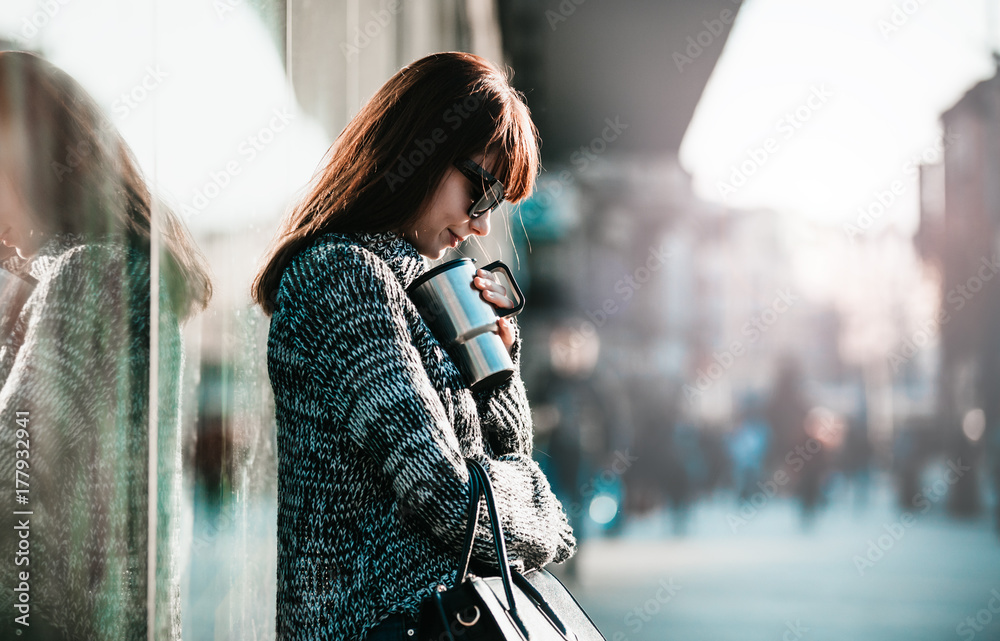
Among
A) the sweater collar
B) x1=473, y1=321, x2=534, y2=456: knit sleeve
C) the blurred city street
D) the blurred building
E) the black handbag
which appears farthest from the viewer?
the blurred building

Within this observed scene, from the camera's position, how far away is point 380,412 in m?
1.14

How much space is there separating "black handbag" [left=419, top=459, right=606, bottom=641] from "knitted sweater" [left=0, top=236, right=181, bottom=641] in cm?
56

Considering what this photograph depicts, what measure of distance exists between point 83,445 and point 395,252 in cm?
56

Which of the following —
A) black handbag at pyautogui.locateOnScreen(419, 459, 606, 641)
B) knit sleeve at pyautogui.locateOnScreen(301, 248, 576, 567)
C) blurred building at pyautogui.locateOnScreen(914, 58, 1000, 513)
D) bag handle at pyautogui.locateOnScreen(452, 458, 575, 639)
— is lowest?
black handbag at pyautogui.locateOnScreen(419, 459, 606, 641)

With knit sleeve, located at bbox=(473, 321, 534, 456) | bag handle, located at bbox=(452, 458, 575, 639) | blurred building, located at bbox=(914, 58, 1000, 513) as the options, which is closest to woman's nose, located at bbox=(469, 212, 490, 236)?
knit sleeve, located at bbox=(473, 321, 534, 456)

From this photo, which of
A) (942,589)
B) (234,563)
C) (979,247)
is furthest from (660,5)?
(979,247)

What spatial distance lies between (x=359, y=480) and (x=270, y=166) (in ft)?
5.55

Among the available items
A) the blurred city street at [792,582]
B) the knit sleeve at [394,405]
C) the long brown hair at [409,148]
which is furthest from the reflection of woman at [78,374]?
the blurred city street at [792,582]

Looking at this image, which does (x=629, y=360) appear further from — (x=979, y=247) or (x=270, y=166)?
(x=270, y=166)

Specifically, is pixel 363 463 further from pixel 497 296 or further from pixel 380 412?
pixel 497 296

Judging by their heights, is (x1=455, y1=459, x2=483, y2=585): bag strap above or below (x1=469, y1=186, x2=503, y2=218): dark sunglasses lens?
below

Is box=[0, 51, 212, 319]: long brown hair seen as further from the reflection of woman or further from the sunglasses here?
the sunglasses

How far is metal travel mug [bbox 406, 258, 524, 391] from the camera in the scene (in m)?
1.39

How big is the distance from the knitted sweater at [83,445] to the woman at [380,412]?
242 millimetres
